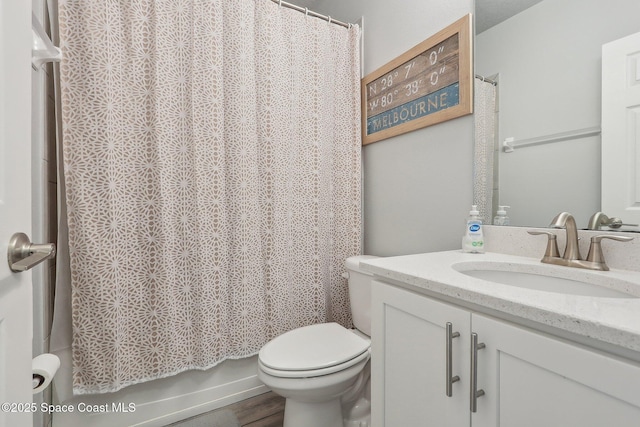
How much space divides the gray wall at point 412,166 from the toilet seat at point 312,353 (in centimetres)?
55

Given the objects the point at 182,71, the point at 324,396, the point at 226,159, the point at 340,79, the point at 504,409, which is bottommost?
the point at 324,396

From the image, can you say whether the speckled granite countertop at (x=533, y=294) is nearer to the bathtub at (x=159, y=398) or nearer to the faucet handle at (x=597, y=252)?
the faucet handle at (x=597, y=252)

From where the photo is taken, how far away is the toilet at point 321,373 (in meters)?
1.07

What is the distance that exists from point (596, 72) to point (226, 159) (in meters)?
1.40

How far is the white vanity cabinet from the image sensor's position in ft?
1.48

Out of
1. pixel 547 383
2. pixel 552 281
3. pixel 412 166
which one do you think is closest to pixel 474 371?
pixel 547 383

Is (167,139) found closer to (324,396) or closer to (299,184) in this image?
(299,184)

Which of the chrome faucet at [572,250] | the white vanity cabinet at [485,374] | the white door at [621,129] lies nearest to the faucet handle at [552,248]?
the chrome faucet at [572,250]

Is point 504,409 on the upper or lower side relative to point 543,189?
lower

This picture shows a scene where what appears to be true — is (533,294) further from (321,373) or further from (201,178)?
(201,178)

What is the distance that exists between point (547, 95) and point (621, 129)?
241 mm

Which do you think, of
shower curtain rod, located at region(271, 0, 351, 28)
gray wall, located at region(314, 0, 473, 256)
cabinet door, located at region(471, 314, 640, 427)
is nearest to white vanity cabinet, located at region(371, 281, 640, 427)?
cabinet door, located at region(471, 314, 640, 427)

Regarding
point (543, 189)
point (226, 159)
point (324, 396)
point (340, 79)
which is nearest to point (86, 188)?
point (226, 159)

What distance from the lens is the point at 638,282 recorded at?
675 mm
